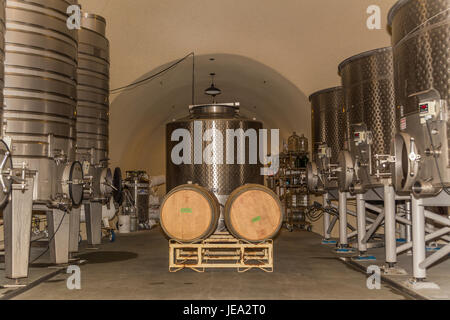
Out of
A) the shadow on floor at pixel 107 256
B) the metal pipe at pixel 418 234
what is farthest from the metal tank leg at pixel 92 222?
the metal pipe at pixel 418 234

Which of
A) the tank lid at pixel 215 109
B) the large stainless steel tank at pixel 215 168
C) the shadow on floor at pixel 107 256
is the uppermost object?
the tank lid at pixel 215 109

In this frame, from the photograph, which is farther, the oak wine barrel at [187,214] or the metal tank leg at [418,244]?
the oak wine barrel at [187,214]

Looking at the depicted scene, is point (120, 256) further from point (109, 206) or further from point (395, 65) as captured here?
point (395, 65)

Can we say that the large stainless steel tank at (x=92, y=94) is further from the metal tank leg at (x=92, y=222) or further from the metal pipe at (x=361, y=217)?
the metal pipe at (x=361, y=217)

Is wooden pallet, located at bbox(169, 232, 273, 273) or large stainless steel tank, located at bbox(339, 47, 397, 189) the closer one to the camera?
wooden pallet, located at bbox(169, 232, 273, 273)

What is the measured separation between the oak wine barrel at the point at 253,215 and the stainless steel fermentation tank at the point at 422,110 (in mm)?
1406

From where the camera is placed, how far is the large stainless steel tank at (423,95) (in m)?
3.94

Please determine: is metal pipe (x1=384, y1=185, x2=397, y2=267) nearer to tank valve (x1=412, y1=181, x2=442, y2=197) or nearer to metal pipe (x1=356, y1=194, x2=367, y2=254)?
metal pipe (x1=356, y1=194, x2=367, y2=254)

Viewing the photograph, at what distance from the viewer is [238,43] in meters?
10.9

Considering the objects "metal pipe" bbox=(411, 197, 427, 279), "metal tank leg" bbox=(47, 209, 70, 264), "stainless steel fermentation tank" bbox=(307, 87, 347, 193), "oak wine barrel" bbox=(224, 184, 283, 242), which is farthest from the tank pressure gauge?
"metal tank leg" bbox=(47, 209, 70, 264)

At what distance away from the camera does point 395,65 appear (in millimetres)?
4926

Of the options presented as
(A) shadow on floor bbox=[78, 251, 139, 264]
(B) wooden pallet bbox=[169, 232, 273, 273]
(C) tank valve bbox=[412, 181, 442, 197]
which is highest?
(C) tank valve bbox=[412, 181, 442, 197]

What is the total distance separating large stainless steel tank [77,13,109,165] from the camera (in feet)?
26.1

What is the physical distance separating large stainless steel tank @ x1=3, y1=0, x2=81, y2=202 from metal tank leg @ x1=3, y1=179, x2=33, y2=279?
0.36 meters
